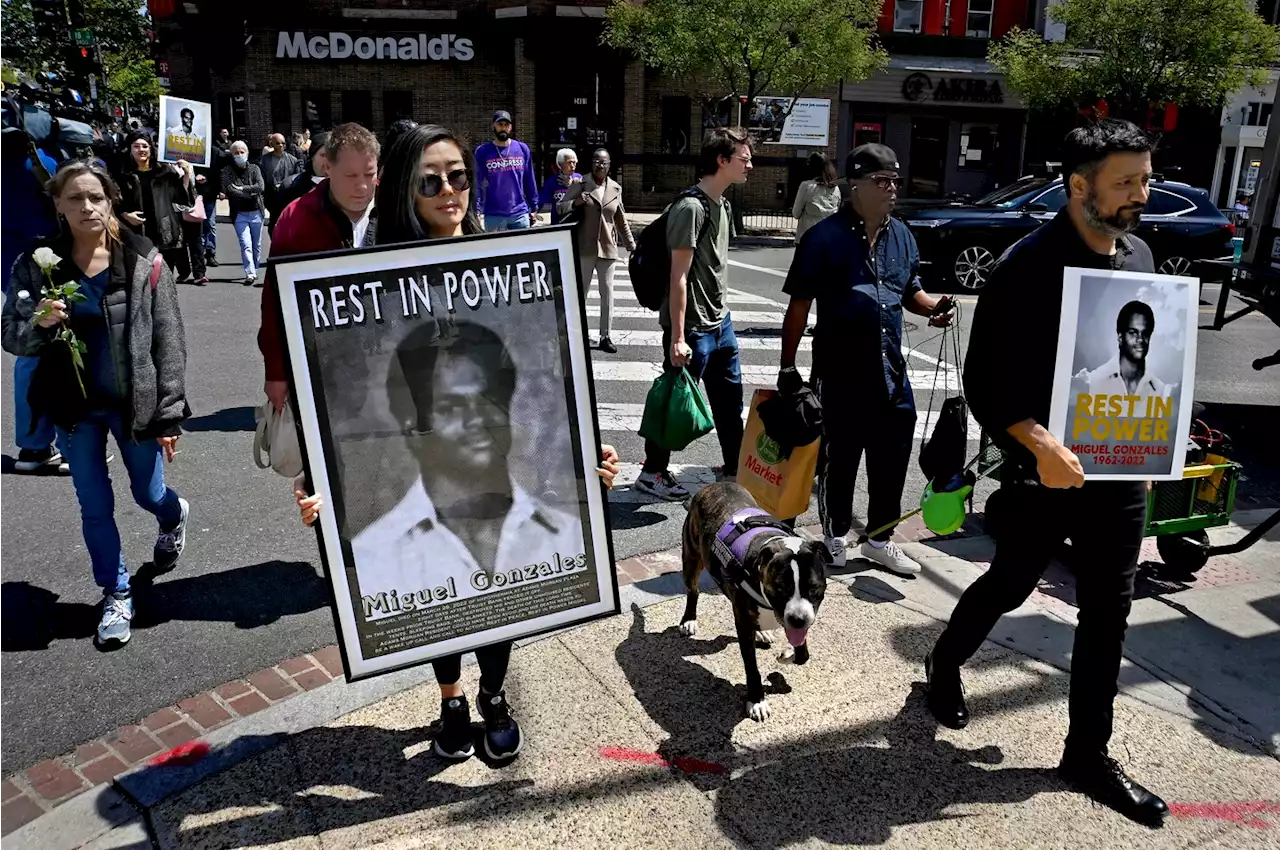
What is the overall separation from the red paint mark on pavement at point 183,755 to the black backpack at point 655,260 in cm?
317

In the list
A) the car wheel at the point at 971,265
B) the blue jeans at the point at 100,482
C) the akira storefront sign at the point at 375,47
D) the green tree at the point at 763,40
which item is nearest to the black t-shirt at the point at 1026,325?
the blue jeans at the point at 100,482

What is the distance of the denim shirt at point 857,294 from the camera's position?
14.7 ft

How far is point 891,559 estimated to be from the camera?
4820 mm

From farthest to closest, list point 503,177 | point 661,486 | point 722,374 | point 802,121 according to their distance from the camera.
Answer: point 802,121 → point 503,177 → point 661,486 → point 722,374

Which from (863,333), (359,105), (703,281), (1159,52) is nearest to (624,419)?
(703,281)

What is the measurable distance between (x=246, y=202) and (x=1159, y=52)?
19924mm

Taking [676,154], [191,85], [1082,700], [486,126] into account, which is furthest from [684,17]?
[1082,700]

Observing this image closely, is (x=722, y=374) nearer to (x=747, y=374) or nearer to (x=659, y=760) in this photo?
(x=659, y=760)

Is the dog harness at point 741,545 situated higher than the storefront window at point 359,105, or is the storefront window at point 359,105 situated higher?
the storefront window at point 359,105

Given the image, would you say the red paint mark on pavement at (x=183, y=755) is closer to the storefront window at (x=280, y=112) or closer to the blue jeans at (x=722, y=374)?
the blue jeans at (x=722, y=374)

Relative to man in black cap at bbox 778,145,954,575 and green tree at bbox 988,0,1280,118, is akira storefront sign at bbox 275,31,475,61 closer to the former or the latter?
green tree at bbox 988,0,1280,118

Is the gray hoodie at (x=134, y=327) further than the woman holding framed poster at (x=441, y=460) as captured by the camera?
Yes

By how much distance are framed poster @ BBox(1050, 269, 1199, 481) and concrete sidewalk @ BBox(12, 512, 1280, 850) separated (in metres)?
1.07

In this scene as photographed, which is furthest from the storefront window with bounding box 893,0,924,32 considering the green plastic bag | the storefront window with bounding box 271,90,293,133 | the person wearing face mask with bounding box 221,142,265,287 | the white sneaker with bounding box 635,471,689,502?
the green plastic bag
